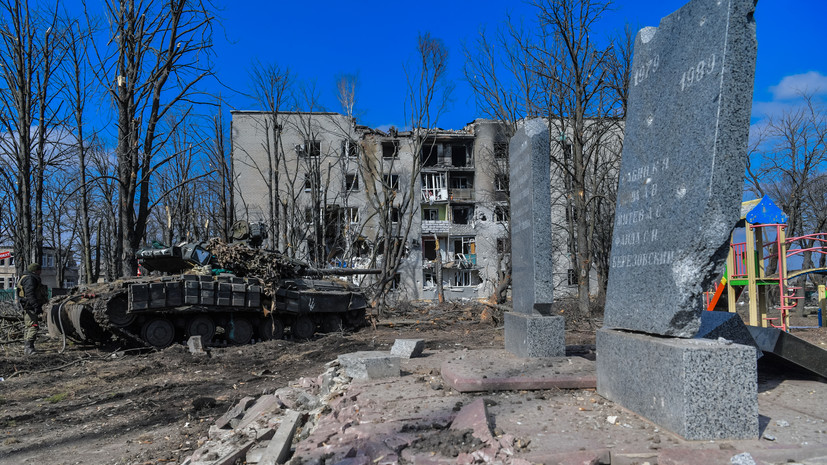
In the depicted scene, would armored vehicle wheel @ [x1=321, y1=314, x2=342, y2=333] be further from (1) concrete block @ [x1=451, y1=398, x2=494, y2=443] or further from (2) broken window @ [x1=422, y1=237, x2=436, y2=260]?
(2) broken window @ [x1=422, y1=237, x2=436, y2=260]

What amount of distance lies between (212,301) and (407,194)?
87.9ft

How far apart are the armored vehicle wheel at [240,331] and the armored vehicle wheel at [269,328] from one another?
1.31 ft

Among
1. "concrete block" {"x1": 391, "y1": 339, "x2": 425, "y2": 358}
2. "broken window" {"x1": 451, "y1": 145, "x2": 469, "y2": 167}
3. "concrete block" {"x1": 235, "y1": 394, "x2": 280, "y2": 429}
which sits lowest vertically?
"concrete block" {"x1": 235, "y1": 394, "x2": 280, "y2": 429}

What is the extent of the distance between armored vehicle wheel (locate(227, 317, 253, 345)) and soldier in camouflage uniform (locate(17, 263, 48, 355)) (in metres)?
4.02

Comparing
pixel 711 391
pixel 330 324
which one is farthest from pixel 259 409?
pixel 330 324

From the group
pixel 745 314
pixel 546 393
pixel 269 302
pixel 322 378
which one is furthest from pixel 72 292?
pixel 745 314

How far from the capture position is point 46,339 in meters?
14.9

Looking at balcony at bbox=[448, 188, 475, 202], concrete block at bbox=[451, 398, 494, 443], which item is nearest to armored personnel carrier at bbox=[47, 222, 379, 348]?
concrete block at bbox=[451, 398, 494, 443]

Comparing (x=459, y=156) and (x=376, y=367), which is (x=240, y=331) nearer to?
(x=376, y=367)

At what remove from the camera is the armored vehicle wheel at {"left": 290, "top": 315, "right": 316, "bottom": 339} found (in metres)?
15.3

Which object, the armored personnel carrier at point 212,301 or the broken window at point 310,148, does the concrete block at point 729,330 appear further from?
the broken window at point 310,148

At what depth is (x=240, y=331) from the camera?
46.4 feet

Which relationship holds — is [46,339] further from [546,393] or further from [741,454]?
[741,454]

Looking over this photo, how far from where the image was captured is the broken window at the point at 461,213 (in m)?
42.3
